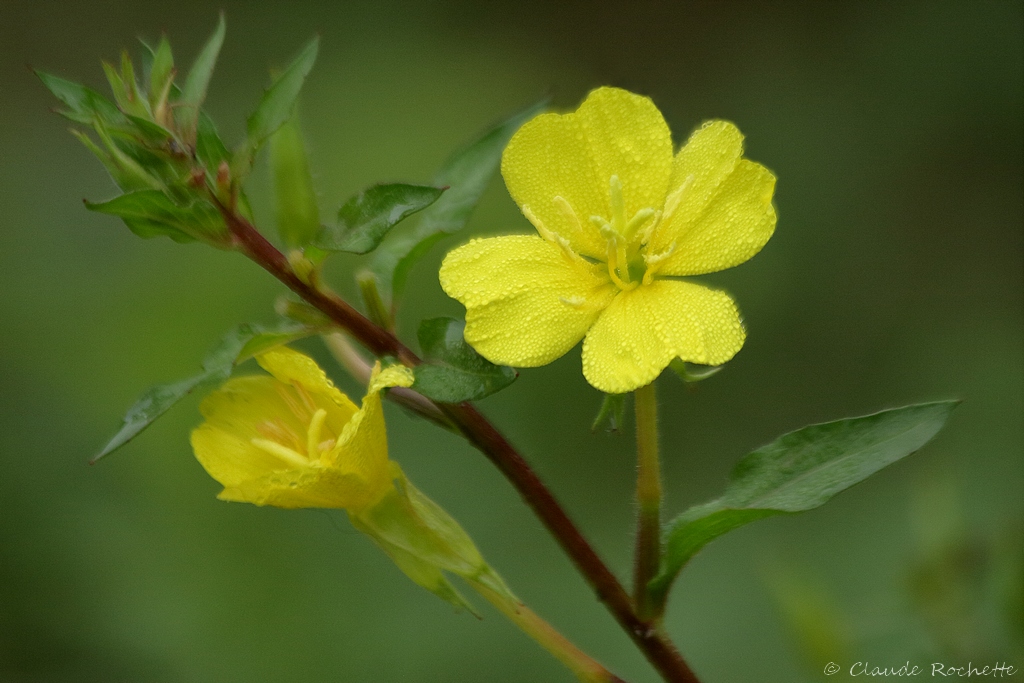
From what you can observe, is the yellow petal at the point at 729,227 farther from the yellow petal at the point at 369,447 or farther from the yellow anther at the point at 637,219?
the yellow petal at the point at 369,447

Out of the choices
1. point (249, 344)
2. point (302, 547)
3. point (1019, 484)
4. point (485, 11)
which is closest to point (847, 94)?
point (485, 11)

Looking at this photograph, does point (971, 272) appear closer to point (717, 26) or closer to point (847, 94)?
point (847, 94)

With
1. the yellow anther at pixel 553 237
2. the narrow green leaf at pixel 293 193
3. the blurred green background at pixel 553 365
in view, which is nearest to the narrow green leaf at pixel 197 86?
the narrow green leaf at pixel 293 193

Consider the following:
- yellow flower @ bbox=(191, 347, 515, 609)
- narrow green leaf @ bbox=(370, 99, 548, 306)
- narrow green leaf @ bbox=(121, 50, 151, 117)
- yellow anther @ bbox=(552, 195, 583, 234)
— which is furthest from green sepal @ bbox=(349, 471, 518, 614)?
narrow green leaf @ bbox=(121, 50, 151, 117)

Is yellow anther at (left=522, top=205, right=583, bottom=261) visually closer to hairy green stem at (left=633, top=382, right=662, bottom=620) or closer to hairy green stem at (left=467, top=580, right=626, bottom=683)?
hairy green stem at (left=633, top=382, right=662, bottom=620)

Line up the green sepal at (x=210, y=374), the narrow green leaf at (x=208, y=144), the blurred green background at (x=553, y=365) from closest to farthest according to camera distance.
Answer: the green sepal at (x=210, y=374)
the narrow green leaf at (x=208, y=144)
the blurred green background at (x=553, y=365)

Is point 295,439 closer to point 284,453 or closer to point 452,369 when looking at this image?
point 284,453

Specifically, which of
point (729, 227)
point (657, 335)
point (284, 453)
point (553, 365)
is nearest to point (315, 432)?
point (284, 453)
